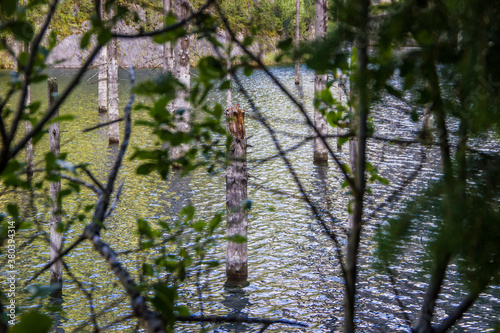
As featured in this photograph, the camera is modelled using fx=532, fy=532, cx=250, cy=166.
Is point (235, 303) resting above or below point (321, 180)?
below

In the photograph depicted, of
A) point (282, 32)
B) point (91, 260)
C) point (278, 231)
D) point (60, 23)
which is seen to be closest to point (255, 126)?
point (60, 23)

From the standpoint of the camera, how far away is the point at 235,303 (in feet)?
23.9

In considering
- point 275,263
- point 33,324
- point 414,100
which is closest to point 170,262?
point 414,100

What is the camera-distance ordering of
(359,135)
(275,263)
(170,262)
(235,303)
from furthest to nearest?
1. (275,263)
2. (235,303)
3. (170,262)
4. (359,135)

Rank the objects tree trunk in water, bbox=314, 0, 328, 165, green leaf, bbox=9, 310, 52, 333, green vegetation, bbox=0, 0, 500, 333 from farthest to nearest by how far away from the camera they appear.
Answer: tree trunk in water, bbox=314, 0, 328, 165, green vegetation, bbox=0, 0, 500, 333, green leaf, bbox=9, 310, 52, 333

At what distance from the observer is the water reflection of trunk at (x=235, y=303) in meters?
6.54

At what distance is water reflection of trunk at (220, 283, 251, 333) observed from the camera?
6.54 meters

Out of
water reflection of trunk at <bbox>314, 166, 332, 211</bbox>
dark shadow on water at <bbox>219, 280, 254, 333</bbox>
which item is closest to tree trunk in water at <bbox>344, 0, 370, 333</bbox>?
dark shadow on water at <bbox>219, 280, 254, 333</bbox>

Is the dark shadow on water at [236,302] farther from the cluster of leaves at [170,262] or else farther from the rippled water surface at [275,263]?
the cluster of leaves at [170,262]

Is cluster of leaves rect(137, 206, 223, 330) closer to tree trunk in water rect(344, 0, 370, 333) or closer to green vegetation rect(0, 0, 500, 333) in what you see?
green vegetation rect(0, 0, 500, 333)

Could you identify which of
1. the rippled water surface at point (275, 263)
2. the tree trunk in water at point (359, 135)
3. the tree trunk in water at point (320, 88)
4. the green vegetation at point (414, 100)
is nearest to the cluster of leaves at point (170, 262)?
the green vegetation at point (414, 100)

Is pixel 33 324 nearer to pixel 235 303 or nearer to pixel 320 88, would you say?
pixel 235 303

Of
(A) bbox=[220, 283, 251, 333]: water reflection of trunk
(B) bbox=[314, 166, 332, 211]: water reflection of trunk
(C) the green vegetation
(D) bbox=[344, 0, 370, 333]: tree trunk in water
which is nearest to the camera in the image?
(C) the green vegetation

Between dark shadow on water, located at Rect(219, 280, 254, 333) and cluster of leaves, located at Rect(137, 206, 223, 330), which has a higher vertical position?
cluster of leaves, located at Rect(137, 206, 223, 330)
